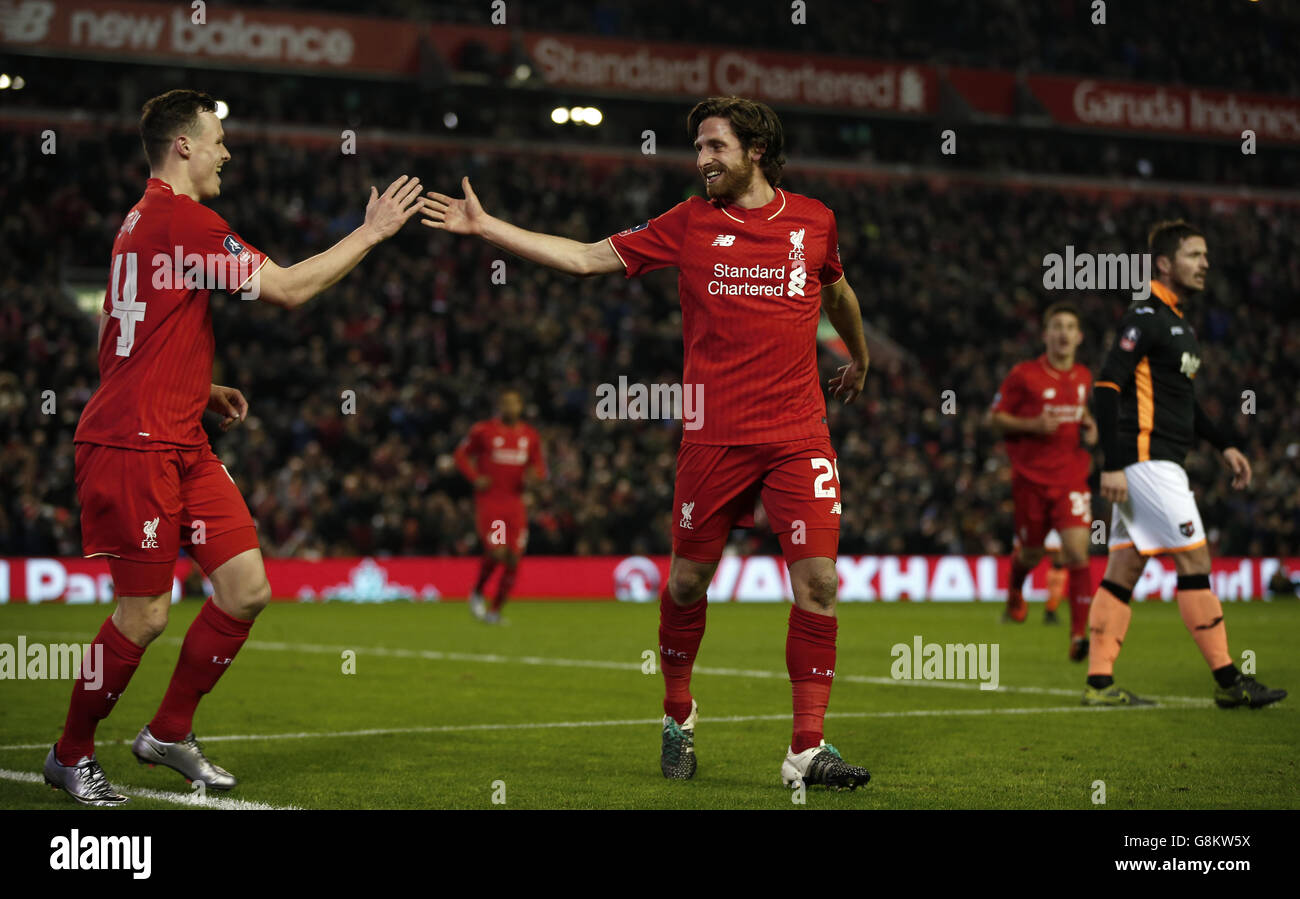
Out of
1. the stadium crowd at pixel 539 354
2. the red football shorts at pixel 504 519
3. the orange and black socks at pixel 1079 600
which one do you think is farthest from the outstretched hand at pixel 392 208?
the stadium crowd at pixel 539 354

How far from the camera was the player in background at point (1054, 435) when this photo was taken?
1246cm

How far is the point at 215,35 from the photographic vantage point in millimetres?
31219

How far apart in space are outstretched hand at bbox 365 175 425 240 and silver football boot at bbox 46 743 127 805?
2.20 m

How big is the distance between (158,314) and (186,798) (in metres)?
1.77

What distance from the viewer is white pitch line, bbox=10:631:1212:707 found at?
9.45 meters

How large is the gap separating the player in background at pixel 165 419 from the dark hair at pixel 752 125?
1.24m

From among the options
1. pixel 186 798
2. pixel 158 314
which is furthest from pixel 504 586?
pixel 158 314

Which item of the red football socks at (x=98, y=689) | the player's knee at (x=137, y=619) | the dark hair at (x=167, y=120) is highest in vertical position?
the dark hair at (x=167, y=120)

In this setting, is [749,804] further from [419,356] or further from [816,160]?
[816,160]

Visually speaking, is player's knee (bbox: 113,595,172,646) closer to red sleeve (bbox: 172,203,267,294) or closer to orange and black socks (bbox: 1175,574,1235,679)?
red sleeve (bbox: 172,203,267,294)

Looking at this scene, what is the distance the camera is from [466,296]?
27.0 m

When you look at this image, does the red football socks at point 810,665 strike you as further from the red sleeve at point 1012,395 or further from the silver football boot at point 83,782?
the red sleeve at point 1012,395

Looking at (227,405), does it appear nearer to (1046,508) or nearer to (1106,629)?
(1106,629)

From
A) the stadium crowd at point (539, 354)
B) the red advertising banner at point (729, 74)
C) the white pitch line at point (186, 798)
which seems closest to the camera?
the white pitch line at point (186, 798)
